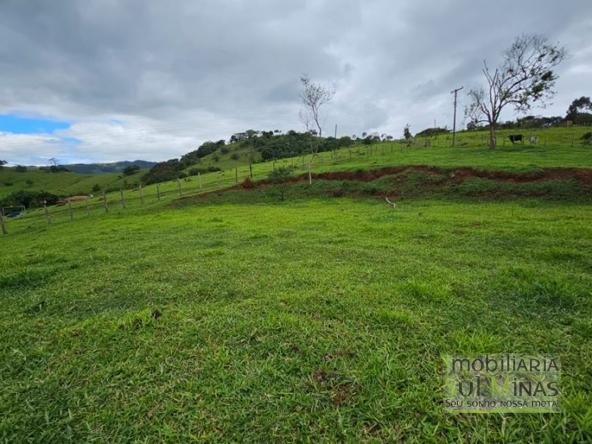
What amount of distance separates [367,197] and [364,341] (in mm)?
15369

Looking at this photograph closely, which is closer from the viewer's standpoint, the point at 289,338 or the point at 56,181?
the point at 289,338

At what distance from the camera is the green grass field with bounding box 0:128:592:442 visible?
99.3 inches

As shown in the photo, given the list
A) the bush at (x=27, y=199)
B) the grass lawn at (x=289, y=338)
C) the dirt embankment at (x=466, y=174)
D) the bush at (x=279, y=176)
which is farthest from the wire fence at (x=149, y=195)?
the grass lawn at (x=289, y=338)

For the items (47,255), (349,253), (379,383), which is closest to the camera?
(379,383)

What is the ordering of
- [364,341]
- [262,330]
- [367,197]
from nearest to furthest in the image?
1. [364,341]
2. [262,330]
3. [367,197]

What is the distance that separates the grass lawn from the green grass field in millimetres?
18

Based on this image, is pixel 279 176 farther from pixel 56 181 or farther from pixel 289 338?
pixel 56 181

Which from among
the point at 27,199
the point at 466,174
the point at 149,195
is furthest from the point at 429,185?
the point at 27,199

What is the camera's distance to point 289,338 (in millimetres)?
3646

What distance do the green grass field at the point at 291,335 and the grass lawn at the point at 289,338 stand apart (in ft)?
0.06

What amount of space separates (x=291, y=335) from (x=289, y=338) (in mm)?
68

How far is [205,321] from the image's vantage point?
13.5 ft

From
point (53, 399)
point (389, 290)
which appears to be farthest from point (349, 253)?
point (53, 399)

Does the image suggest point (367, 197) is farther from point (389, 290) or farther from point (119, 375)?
point (119, 375)
